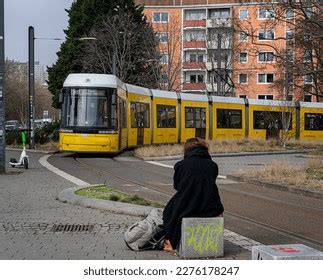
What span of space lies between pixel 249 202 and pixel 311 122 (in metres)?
32.1

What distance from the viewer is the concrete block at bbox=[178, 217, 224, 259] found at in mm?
6930

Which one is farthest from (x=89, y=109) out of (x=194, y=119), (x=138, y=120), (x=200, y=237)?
(x=200, y=237)

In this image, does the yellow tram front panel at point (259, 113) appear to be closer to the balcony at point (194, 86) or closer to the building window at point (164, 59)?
the building window at point (164, 59)

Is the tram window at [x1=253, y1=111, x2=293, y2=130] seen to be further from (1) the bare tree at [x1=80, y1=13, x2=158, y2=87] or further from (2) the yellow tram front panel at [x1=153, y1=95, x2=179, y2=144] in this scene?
(1) the bare tree at [x1=80, y1=13, x2=158, y2=87]

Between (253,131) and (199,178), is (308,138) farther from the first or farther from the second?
(199,178)

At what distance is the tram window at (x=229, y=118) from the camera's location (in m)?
39.8

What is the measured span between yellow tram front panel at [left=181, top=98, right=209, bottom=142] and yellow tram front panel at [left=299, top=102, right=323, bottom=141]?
8.62 meters

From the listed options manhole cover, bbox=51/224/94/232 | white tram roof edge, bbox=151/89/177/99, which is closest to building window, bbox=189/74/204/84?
white tram roof edge, bbox=151/89/177/99

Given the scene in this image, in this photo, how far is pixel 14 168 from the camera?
20859 mm

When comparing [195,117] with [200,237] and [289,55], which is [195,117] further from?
[200,237]

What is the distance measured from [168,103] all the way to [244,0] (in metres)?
12.3

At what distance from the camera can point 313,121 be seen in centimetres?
4416

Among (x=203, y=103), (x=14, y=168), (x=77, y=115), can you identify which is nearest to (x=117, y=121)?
(x=77, y=115)

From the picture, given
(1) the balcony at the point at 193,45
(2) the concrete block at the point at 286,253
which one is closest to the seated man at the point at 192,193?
(2) the concrete block at the point at 286,253
